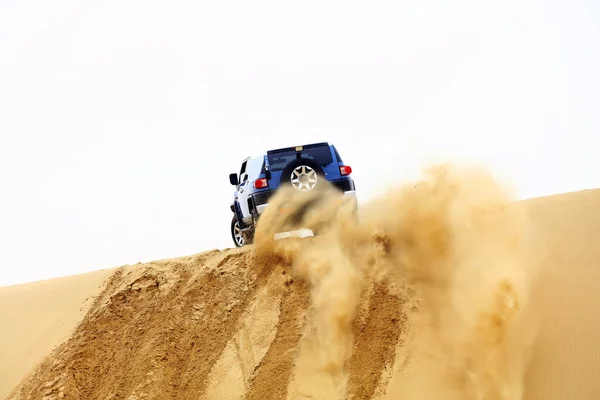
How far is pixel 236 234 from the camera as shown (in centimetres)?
1614

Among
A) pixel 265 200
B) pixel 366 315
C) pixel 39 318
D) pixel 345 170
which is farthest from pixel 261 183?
pixel 39 318

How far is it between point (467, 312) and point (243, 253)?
410cm

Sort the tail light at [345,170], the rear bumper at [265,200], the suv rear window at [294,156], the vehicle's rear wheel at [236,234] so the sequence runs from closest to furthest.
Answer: the rear bumper at [265,200] → the tail light at [345,170] → the suv rear window at [294,156] → the vehicle's rear wheel at [236,234]

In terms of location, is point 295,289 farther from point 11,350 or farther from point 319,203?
point 11,350

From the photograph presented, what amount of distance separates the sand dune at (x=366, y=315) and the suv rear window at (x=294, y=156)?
89 centimetres

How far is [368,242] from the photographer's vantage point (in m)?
12.4

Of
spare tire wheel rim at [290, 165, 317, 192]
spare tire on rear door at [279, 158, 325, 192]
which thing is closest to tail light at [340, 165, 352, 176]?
spare tire on rear door at [279, 158, 325, 192]

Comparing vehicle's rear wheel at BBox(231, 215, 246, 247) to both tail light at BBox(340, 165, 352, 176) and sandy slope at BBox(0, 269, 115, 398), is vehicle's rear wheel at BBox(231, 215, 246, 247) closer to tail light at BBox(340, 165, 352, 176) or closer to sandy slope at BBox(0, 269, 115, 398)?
sandy slope at BBox(0, 269, 115, 398)

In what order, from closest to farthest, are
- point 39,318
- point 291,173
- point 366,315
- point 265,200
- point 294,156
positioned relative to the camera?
point 366,315 → point 291,173 → point 265,200 → point 294,156 → point 39,318

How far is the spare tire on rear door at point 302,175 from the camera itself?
13.6m

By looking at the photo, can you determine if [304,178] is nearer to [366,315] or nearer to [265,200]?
[265,200]

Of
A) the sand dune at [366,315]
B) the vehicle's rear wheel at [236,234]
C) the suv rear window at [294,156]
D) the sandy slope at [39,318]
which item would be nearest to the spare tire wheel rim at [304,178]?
the sand dune at [366,315]

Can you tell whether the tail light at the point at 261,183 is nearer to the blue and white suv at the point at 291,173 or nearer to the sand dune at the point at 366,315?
the blue and white suv at the point at 291,173

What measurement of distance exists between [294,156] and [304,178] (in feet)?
3.13
